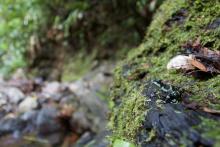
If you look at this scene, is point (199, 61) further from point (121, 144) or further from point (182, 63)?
point (121, 144)

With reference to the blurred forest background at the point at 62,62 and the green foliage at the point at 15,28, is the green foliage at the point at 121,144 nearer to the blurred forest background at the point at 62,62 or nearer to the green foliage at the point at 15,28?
the blurred forest background at the point at 62,62

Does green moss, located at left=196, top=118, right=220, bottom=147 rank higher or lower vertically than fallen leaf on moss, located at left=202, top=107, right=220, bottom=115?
lower

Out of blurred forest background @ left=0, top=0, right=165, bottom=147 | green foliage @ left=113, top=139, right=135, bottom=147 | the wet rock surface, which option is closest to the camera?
green foliage @ left=113, top=139, right=135, bottom=147

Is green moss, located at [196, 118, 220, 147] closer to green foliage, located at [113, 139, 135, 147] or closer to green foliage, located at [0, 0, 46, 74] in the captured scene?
green foliage, located at [113, 139, 135, 147]

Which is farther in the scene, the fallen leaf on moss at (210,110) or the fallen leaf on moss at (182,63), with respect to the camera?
the fallen leaf on moss at (182,63)

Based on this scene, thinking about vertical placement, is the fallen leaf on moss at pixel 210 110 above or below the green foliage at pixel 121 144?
above

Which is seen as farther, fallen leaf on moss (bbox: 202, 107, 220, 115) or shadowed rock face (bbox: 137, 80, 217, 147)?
fallen leaf on moss (bbox: 202, 107, 220, 115)

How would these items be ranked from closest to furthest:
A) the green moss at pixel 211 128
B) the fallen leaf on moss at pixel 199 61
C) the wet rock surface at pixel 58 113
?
the green moss at pixel 211 128
the fallen leaf on moss at pixel 199 61
the wet rock surface at pixel 58 113

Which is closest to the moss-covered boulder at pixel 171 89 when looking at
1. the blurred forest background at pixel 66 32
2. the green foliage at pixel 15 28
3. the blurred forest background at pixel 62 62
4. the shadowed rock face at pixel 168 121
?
the shadowed rock face at pixel 168 121

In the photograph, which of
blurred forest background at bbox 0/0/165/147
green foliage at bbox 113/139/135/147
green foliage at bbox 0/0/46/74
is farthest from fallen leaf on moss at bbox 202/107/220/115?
green foliage at bbox 0/0/46/74
